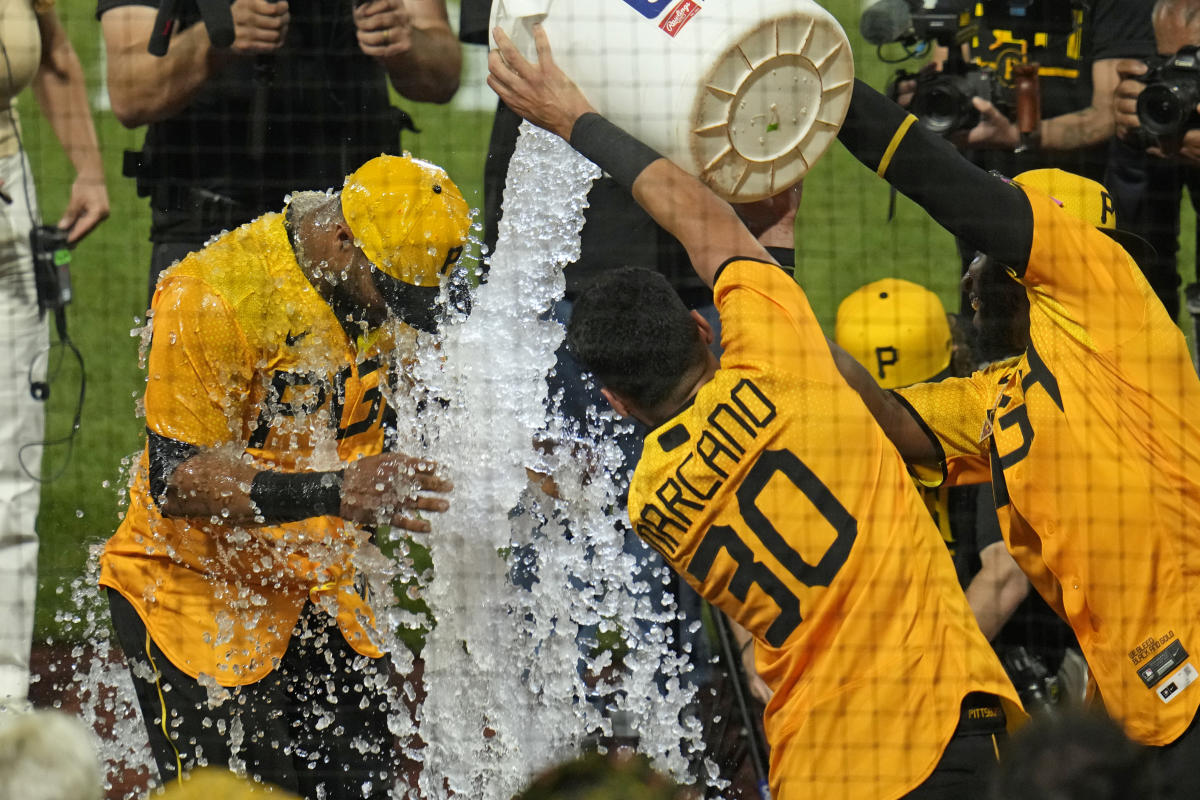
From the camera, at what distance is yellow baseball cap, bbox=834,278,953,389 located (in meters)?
4.48

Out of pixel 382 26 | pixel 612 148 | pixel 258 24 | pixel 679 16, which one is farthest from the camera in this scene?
pixel 382 26

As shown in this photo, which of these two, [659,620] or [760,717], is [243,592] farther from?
[760,717]

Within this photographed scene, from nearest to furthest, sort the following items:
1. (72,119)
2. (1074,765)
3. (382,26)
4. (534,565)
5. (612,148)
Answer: (1074,765)
(612,148)
(534,565)
(382,26)
(72,119)

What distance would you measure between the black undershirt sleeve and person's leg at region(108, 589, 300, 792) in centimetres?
203

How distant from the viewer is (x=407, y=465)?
10.7ft

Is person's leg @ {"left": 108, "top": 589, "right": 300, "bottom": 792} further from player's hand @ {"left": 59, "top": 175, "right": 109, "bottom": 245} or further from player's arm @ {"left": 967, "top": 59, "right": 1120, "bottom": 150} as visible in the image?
player's arm @ {"left": 967, "top": 59, "right": 1120, "bottom": 150}

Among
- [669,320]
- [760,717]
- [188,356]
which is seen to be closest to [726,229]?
[669,320]

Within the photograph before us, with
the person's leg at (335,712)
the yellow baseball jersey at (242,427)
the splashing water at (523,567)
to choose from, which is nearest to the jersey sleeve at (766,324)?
the yellow baseball jersey at (242,427)

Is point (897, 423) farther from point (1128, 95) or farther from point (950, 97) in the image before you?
point (1128, 95)

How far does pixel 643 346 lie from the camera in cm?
300

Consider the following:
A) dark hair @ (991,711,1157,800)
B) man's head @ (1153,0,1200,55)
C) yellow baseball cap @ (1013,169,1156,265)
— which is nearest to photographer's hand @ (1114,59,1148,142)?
man's head @ (1153,0,1200,55)

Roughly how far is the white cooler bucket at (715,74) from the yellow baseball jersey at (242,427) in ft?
2.99

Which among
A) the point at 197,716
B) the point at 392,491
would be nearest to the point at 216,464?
the point at 392,491

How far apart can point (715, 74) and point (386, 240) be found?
101 cm
